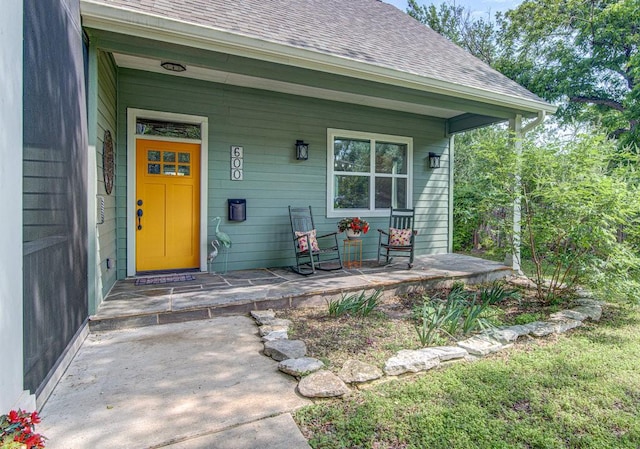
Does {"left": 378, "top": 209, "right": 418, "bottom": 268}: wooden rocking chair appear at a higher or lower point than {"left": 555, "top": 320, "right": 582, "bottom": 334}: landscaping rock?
higher

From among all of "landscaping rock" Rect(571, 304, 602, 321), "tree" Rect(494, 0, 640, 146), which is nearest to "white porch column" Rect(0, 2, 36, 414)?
"landscaping rock" Rect(571, 304, 602, 321)

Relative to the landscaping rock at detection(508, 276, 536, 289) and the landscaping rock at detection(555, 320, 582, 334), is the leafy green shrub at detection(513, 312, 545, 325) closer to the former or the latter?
the landscaping rock at detection(555, 320, 582, 334)

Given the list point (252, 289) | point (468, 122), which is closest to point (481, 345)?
point (252, 289)

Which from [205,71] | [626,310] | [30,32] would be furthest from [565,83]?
[30,32]

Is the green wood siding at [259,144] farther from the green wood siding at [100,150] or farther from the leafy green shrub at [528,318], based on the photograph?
the leafy green shrub at [528,318]

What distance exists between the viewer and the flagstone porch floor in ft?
10.3

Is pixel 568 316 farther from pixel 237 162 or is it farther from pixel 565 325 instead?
pixel 237 162

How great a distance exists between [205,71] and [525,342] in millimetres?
4428

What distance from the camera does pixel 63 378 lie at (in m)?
2.18

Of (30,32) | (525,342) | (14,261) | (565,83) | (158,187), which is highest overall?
(565,83)

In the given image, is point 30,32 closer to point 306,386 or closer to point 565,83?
point 306,386

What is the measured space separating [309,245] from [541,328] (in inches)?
106

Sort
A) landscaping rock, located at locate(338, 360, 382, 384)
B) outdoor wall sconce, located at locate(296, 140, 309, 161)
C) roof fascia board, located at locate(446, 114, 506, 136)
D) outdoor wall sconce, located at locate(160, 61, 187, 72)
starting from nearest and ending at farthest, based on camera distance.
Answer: landscaping rock, located at locate(338, 360, 382, 384) → outdoor wall sconce, located at locate(160, 61, 187, 72) → outdoor wall sconce, located at locate(296, 140, 309, 161) → roof fascia board, located at locate(446, 114, 506, 136)

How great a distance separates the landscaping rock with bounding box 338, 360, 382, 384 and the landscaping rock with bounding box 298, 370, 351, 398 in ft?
0.23
